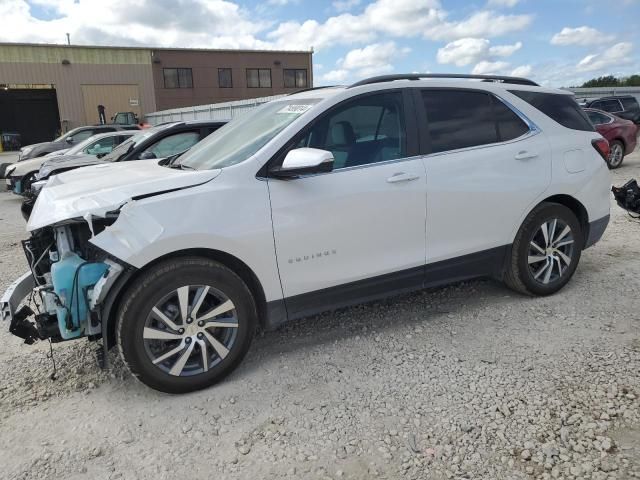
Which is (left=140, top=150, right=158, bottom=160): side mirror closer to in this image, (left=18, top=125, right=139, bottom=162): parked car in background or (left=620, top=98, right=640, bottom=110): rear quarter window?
(left=18, top=125, right=139, bottom=162): parked car in background

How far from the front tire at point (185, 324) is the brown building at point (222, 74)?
125 ft

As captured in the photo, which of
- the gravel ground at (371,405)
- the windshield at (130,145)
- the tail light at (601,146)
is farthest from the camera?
the windshield at (130,145)

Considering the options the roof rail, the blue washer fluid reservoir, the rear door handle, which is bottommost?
the blue washer fluid reservoir

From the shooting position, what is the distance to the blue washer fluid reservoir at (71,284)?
288 cm

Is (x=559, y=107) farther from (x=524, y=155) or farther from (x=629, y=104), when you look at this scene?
(x=629, y=104)

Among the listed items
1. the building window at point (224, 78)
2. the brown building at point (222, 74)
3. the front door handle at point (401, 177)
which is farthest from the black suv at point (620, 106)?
the building window at point (224, 78)

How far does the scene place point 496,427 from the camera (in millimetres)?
2711

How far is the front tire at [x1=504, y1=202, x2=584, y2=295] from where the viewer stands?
4168 mm

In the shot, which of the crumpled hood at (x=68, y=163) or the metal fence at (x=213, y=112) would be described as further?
the metal fence at (x=213, y=112)

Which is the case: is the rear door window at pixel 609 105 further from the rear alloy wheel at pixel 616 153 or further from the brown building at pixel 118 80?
the brown building at pixel 118 80

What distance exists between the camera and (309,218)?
3238 mm

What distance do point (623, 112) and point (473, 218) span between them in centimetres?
1569

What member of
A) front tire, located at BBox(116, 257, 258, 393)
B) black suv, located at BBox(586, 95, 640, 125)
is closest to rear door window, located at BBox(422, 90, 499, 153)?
front tire, located at BBox(116, 257, 258, 393)

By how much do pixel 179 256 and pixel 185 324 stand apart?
404mm
